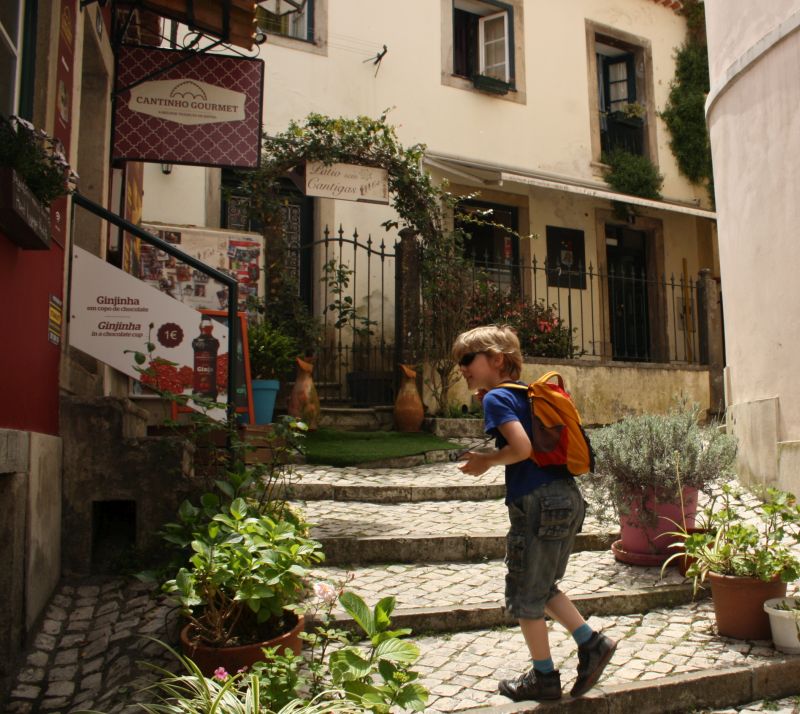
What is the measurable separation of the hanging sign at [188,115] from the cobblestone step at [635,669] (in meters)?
3.84

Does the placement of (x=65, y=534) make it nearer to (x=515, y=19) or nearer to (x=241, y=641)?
(x=241, y=641)

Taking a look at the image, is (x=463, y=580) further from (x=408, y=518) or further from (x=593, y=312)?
(x=593, y=312)

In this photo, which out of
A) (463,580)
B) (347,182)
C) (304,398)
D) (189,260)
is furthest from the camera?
(347,182)

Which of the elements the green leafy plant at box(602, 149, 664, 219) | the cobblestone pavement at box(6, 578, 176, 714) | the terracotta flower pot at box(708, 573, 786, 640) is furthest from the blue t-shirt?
the green leafy plant at box(602, 149, 664, 219)

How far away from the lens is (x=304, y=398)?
8.40 m

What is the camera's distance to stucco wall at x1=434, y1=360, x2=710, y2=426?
9875mm

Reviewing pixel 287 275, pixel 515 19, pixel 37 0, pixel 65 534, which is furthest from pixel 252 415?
pixel 515 19

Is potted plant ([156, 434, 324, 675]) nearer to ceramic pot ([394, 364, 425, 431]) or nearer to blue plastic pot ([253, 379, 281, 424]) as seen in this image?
blue plastic pot ([253, 379, 281, 424])

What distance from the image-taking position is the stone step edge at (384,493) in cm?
642

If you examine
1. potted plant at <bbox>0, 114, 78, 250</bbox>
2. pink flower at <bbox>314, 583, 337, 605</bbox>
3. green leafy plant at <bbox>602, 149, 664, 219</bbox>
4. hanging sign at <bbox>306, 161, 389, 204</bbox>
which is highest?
green leafy plant at <bbox>602, 149, 664, 219</bbox>

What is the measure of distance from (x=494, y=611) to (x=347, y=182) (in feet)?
20.7

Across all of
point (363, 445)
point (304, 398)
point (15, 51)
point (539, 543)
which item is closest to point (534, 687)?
point (539, 543)

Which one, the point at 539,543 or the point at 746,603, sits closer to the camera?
the point at 539,543

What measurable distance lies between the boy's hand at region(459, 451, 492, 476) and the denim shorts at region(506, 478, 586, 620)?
0.27m
